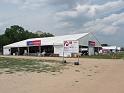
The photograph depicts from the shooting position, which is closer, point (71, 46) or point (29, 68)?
point (29, 68)

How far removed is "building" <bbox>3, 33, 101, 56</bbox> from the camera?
2792 inches

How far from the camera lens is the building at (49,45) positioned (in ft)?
233

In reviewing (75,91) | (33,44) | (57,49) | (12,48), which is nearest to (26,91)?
(75,91)

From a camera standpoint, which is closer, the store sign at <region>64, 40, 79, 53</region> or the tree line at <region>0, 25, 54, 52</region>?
the store sign at <region>64, 40, 79, 53</region>

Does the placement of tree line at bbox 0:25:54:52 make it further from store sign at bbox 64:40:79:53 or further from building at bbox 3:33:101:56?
store sign at bbox 64:40:79:53

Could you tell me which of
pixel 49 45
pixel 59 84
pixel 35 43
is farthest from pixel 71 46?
pixel 35 43

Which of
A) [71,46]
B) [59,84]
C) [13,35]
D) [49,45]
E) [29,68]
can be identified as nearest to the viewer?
[59,84]

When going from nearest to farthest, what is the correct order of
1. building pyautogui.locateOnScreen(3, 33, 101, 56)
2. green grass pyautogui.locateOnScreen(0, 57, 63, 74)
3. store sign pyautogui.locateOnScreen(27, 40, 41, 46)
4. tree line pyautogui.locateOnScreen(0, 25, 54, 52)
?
green grass pyautogui.locateOnScreen(0, 57, 63, 74) < building pyautogui.locateOnScreen(3, 33, 101, 56) < store sign pyautogui.locateOnScreen(27, 40, 41, 46) < tree line pyautogui.locateOnScreen(0, 25, 54, 52)

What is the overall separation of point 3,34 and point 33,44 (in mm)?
43793

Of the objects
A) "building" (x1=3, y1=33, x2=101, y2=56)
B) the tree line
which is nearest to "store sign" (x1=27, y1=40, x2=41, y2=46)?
"building" (x1=3, y1=33, x2=101, y2=56)

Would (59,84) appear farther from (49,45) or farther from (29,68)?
(49,45)

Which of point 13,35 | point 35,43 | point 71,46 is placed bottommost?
point 71,46

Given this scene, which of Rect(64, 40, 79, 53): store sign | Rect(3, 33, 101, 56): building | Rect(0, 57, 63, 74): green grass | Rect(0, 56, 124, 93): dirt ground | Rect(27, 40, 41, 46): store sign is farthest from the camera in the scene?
Rect(27, 40, 41, 46): store sign

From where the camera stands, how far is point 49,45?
74.1 m
